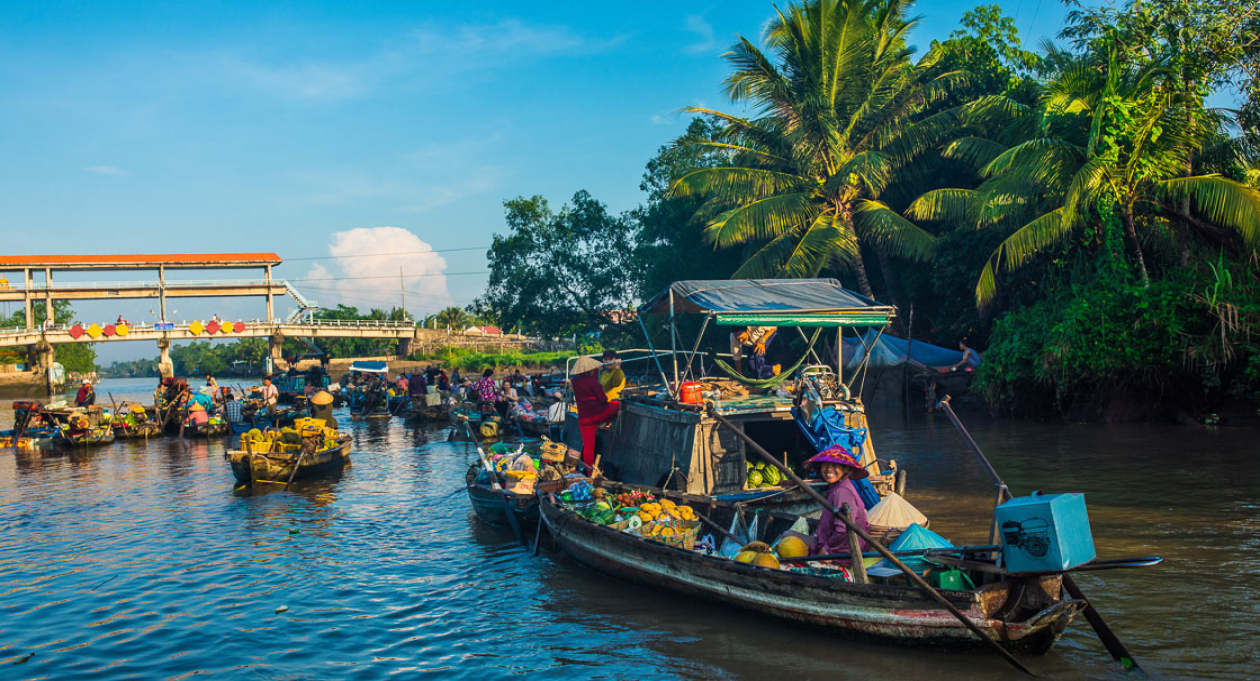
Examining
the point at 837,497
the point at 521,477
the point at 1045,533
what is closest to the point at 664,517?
the point at 837,497

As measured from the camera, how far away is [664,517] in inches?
332

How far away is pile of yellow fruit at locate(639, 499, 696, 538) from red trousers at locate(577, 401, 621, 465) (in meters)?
2.67

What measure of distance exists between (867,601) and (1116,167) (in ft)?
43.3

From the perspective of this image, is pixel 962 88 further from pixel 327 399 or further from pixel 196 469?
pixel 196 469

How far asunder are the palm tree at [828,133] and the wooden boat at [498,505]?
12.4 metres

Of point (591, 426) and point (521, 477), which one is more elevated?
point (591, 426)

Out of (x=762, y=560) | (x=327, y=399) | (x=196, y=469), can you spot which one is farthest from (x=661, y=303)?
(x=196, y=469)

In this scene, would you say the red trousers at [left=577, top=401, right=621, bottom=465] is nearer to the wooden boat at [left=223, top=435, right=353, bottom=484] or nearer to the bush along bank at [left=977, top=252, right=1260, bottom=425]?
the wooden boat at [left=223, top=435, right=353, bottom=484]

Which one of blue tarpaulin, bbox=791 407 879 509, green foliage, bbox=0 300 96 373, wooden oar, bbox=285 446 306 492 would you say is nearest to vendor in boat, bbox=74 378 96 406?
wooden oar, bbox=285 446 306 492

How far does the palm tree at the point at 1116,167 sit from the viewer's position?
14.5 metres

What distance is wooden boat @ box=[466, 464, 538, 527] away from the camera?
401 inches

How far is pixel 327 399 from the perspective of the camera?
61.0 feet

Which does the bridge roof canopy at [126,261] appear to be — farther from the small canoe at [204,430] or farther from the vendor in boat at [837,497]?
the vendor in boat at [837,497]

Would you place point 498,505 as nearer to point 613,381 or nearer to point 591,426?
point 591,426
